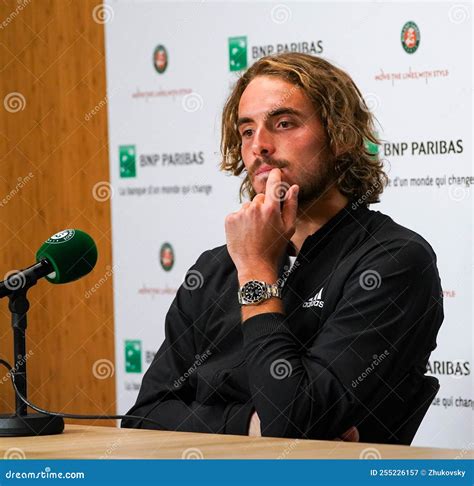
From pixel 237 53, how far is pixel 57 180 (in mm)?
1426

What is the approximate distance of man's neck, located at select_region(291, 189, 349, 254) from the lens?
106 inches

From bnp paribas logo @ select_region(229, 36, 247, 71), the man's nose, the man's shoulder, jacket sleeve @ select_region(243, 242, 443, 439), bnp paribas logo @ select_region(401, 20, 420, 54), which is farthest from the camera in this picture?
bnp paribas logo @ select_region(229, 36, 247, 71)

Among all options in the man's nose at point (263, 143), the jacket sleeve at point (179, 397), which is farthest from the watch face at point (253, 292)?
the man's nose at point (263, 143)

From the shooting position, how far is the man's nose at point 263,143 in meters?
2.65

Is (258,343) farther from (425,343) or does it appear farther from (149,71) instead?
(149,71)

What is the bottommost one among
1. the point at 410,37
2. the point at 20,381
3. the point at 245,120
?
the point at 20,381

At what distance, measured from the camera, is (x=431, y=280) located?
8.06 feet

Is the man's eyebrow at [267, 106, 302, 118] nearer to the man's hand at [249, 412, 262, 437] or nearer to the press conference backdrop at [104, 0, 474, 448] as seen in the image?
the press conference backdrop at [104, 0, 474, 448]

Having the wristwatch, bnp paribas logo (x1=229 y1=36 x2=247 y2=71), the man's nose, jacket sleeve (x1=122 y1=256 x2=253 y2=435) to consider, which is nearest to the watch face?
the wristwatch

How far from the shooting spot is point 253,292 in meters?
2.45

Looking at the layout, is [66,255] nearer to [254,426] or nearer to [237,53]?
[254,426]

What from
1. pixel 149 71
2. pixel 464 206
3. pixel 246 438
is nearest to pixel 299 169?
pixel 246 438

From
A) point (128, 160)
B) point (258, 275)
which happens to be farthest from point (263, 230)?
point (128, 160)

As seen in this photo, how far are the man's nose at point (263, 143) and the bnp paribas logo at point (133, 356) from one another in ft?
7.88
